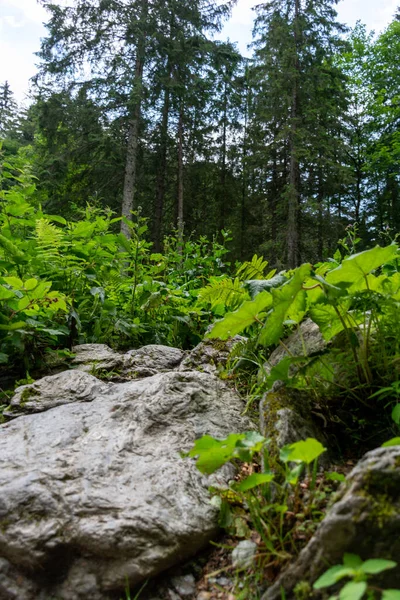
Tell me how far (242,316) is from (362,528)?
2.82 ft

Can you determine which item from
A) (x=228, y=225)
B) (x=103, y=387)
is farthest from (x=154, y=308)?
(x=228, y=225)

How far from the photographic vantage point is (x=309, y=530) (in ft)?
3.61

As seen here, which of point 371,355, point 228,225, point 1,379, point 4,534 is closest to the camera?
point 4,534

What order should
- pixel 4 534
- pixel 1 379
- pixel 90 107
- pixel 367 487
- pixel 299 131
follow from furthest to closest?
pixel 299 131
pixel 90 107
pixel 1 379
pixel 4 534
pixel 367 487

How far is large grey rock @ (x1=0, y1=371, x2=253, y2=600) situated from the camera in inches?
47.3

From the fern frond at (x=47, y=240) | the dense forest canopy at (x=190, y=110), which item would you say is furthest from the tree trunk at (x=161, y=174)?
the fern frond at (x=47, y=240)

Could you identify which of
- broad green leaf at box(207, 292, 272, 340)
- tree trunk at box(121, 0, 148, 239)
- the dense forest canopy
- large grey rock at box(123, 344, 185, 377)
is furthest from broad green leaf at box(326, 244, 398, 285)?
tree trunk at box(121, 0, 148, 239)

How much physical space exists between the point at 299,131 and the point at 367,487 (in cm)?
1588

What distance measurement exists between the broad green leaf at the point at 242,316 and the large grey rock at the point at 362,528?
0.70 m

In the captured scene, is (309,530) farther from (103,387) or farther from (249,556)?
(103,387)

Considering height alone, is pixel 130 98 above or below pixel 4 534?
above

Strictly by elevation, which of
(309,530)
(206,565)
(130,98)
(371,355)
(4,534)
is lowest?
(206,565)

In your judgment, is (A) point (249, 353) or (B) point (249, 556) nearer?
(B) point (249, 556)

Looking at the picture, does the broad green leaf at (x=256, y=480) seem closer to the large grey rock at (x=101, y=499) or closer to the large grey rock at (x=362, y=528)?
the large grey rock at (x=362, y=528)
